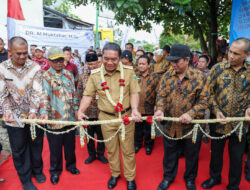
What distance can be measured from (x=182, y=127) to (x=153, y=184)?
1062mm

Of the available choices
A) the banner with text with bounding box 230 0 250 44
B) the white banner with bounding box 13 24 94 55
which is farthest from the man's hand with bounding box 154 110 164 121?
the white banner with bounding box 13 24 94 55

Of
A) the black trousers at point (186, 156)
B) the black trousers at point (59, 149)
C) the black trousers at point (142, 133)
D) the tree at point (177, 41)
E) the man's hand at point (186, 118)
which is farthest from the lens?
the tree at point (177, 41)

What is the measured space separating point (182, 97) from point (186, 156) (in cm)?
87

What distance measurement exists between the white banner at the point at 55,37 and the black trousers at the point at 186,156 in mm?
6742

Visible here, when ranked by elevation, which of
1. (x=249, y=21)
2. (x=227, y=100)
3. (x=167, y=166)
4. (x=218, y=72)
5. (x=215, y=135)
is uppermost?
(x=249, y=21)

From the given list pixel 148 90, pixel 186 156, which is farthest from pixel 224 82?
pixel 148 90

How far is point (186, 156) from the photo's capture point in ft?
9.21

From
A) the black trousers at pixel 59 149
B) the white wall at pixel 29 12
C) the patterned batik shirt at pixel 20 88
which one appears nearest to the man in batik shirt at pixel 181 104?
the black trousers at pixel 59 149

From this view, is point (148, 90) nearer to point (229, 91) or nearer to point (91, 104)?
point (91, 104)

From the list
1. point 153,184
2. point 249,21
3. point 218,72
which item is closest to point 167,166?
point 153,184

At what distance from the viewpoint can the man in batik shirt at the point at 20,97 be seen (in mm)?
2539

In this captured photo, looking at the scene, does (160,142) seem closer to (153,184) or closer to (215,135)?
(153,184)

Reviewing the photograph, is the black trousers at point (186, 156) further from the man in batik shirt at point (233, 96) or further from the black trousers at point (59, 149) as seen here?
the black trousers at point (59, 149)

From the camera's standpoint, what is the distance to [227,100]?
255cm
